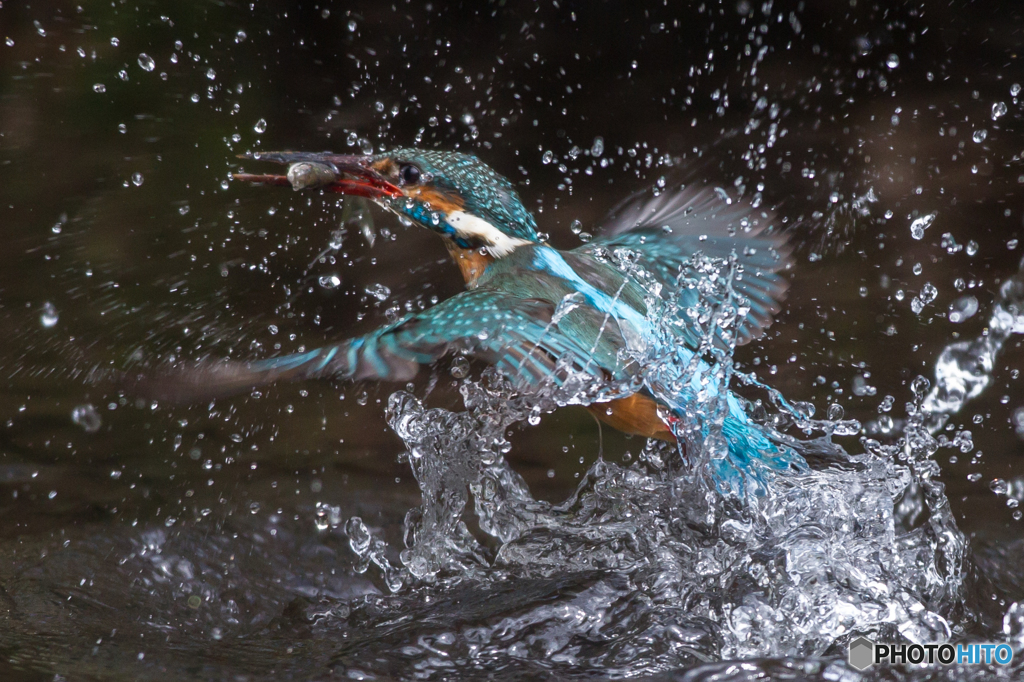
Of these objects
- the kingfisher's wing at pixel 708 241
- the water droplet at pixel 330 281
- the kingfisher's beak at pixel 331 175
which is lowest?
the water droplet at pixel 330 281

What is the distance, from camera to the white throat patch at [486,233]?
183 centimetres

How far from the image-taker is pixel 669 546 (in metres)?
1.66

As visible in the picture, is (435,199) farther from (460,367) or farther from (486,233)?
(460,367)

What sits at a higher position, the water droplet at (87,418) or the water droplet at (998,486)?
the water droplet at (87,418)

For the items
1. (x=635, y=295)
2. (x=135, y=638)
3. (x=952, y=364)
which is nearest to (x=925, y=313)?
(x=952, y=364)

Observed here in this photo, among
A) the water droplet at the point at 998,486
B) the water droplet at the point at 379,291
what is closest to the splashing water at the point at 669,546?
the water droplet at the point at 998,486

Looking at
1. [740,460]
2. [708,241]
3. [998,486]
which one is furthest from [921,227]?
[740,460]

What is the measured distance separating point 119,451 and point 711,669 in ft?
4.95

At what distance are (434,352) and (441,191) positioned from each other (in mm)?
438

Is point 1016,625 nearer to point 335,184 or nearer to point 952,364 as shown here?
point 952,364

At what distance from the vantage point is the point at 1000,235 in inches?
99.6

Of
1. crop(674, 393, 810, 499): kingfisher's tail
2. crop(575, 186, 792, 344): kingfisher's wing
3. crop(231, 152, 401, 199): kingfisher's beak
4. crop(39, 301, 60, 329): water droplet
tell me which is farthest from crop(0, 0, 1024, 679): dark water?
crop(231, 152, 401, 199): kingfisher's beak

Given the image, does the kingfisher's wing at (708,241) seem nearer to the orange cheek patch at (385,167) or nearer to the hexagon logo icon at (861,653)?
the orange cheek patch at (385,167)

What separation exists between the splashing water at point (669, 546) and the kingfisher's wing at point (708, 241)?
8 cm
